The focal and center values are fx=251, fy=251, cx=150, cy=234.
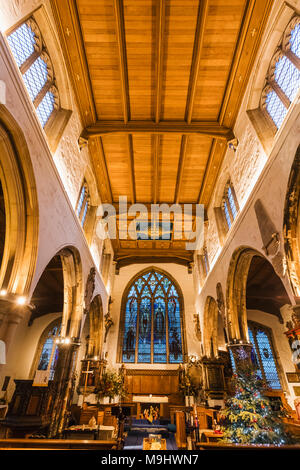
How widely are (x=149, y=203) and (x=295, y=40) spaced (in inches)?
318

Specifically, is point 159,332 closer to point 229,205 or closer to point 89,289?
point 89,289

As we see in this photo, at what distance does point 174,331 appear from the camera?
1446 centimetres

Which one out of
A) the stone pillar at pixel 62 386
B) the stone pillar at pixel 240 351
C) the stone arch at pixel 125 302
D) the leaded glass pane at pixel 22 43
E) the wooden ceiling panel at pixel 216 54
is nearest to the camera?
the leaded glass pane at pixel 22 43

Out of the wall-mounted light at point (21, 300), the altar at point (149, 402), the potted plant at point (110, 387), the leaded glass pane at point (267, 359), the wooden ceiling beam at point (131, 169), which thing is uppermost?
the wooden ceiling beam at point (131, 169)

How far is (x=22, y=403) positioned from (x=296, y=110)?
459 inches

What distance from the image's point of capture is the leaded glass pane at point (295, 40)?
5.32 meters

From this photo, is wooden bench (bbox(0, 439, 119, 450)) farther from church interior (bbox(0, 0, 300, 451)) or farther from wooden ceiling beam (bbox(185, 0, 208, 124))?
wooden ceiling beam (bbox(185, 0, 208, 124))

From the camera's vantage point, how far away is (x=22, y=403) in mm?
8805

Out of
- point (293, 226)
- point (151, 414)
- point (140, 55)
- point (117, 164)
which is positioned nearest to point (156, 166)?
point (117, 164)

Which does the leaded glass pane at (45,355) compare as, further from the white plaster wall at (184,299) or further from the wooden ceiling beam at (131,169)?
the wooden ceiling beam at (131,169)

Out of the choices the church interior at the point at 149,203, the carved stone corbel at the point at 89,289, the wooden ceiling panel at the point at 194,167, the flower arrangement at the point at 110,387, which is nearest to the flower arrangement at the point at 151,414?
the church interior at the point at 149,203

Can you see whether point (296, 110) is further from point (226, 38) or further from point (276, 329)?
point (276, 329)

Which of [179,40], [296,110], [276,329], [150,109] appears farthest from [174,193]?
[276,329]

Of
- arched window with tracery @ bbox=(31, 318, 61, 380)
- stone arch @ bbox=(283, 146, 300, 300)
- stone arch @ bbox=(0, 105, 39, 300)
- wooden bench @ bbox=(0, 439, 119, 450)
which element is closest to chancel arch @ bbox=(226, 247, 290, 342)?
stone arch @ bbox=(283, 146, 300, 300)
